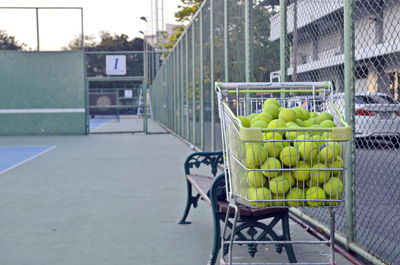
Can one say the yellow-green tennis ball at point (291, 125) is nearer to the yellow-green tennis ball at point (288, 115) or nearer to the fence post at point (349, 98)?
the yellow-green tennis ball at point (288, 115)

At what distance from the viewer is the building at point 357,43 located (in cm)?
438

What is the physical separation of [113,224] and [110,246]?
912 mm

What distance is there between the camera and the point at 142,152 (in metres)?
14.8

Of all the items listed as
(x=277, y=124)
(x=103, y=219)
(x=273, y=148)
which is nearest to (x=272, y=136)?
(x=273, y=148)

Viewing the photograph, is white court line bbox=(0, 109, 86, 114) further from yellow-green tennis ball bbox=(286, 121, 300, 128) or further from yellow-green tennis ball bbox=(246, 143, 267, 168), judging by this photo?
yellow-green tennis ball bbox=(246, 143, 267, 168)

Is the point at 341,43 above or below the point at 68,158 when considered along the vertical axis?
above

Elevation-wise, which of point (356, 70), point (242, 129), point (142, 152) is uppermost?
point (356, 70)

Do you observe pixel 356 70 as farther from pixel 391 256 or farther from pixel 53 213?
pixel 53 213

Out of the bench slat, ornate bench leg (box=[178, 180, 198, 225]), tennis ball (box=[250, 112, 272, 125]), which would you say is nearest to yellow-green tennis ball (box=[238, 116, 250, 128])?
tennis ball (box=[250, 112, 272, 125])

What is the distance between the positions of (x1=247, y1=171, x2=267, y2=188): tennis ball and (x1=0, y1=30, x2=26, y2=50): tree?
2072 centimetres

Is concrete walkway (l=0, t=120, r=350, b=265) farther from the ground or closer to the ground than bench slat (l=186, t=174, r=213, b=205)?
closer to the ground

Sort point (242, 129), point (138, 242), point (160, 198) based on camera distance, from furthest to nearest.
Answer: point (160, 198) < point (138, 242) < point (242, 129)

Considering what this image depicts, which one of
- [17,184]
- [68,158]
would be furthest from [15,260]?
[68,158]

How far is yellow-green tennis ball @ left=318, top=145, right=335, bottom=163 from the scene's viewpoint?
3.42 m
